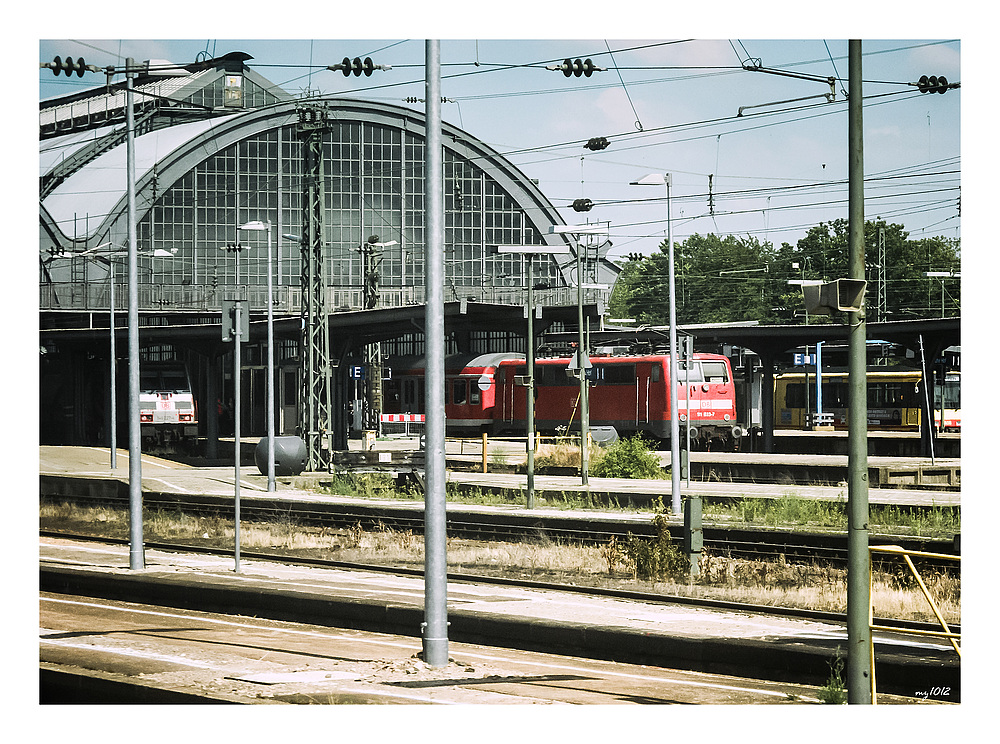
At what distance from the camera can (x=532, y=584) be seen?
14.7 m

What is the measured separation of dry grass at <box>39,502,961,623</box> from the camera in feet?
44.3

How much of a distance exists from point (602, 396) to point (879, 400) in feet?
35.6

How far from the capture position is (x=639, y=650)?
10.4m

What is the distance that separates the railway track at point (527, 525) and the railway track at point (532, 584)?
2.01 m

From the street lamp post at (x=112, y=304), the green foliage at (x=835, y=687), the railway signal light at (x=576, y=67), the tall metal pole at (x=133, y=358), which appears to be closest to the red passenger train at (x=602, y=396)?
the street lamp post at (x=112, y=304)

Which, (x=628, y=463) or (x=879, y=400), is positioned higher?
(x=879, y=400)

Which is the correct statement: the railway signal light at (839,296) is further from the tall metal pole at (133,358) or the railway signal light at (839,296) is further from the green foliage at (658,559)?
the tall metal pole at (133,358)

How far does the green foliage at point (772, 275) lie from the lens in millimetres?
17891

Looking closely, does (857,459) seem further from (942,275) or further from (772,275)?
(772,275)

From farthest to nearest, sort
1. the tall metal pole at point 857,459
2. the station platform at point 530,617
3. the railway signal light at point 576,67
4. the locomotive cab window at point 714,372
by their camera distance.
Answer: the locomotive cab window at point 714,372
the railway signal light at point 576,67
the station platform at point 530,617
the tall metal pole at point 857,459

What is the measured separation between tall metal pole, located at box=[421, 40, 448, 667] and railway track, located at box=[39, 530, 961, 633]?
4870 millimetres

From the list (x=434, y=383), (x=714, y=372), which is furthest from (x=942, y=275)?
(x=714, y=372)

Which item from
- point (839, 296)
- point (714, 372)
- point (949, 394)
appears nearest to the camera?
point (839, 296)
